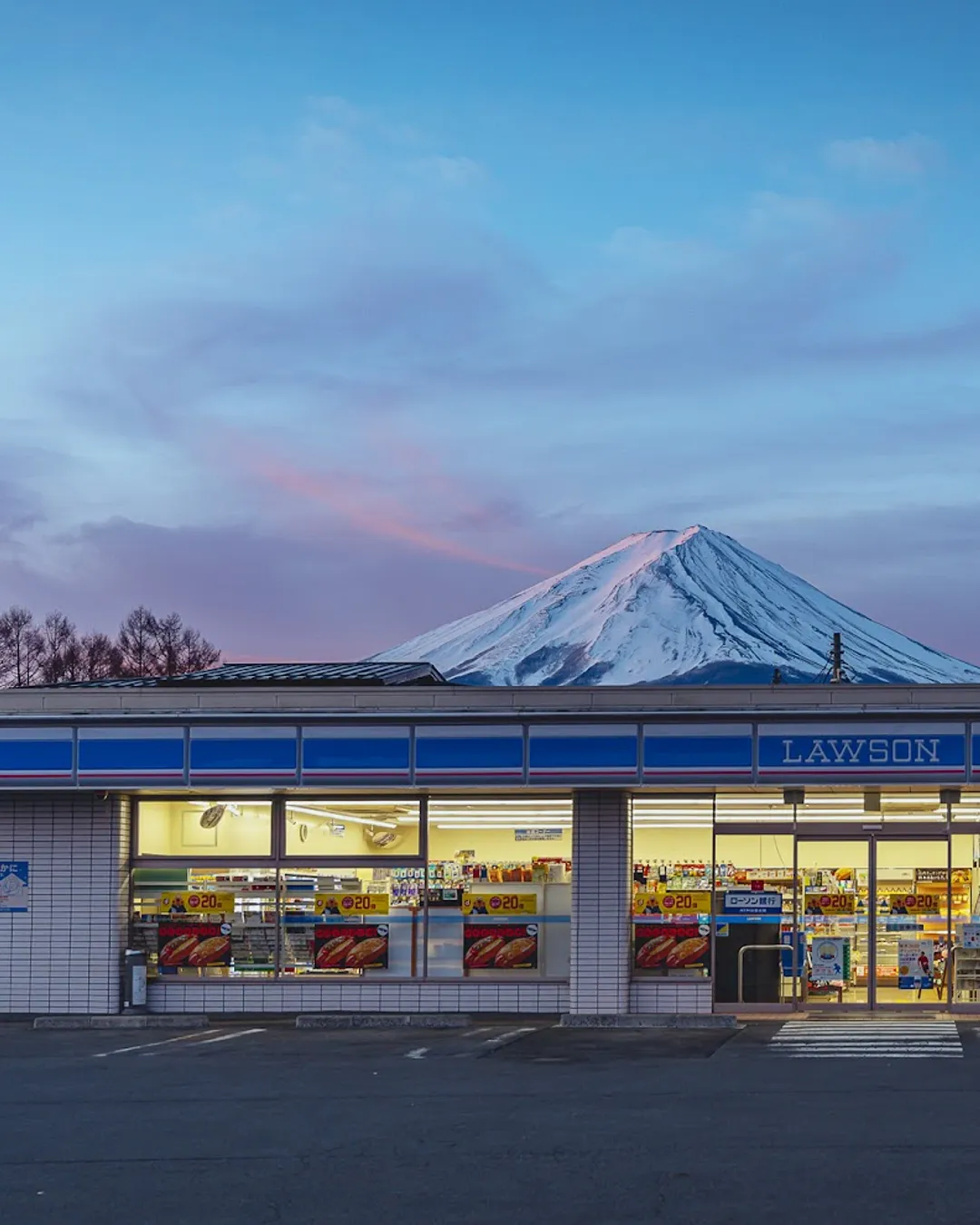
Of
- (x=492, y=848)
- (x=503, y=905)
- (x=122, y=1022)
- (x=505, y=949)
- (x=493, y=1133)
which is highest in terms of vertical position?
(x=492, y=848)

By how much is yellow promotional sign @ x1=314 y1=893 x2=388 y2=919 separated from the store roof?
3.07 meters

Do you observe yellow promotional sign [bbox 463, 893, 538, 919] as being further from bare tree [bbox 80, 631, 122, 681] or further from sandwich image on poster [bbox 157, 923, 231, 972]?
bare tree [bbox 80, 631, 122, 681]

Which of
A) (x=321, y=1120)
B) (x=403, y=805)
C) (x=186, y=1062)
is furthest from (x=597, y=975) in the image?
(x=321, y=1120)

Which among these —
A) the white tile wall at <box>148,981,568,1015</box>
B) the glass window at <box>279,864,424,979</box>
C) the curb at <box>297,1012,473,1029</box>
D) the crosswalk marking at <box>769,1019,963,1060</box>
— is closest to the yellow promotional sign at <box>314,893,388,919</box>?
the glass window at <box>279,864,424,979</box>

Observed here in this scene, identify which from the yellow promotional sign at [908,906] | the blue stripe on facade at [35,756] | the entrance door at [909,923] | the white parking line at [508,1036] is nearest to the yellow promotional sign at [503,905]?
the white parking line at [508,1036]

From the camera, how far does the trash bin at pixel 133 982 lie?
2184cm

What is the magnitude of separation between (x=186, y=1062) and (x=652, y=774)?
664 cm

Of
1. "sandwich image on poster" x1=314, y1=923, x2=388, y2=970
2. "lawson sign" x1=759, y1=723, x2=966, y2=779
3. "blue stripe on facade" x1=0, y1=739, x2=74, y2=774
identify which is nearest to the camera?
"lawson sign" x1=759, y1=723, x2=966, y2=779

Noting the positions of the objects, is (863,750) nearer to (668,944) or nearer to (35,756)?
(668,944)

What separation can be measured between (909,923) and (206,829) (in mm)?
9056

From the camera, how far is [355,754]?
2106cm

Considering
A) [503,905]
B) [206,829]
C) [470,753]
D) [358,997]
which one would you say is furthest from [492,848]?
[206,829]

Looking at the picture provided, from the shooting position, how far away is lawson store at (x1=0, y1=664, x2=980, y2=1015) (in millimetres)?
20703

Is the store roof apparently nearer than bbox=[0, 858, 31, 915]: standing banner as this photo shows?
No
